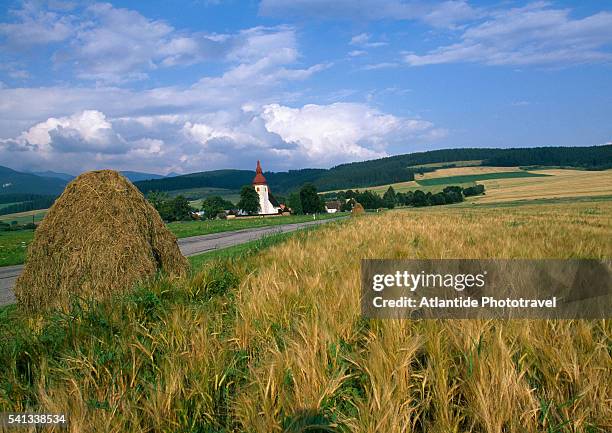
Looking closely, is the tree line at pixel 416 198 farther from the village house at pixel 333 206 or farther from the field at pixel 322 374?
the field at pixel 322 374

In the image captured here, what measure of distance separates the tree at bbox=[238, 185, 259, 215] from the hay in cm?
9881

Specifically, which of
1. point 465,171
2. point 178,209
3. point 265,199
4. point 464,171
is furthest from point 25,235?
point 464,171

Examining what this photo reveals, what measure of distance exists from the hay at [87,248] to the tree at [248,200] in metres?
98.8

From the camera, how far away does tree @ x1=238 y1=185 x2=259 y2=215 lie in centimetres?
10550

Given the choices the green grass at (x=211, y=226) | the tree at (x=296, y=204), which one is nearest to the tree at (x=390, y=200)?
the tree at (x=296, y=204)

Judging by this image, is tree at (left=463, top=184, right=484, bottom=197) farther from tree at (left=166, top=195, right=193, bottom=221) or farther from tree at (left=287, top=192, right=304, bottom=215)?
tree at (left=166, top=195, right=193, bottom=221)

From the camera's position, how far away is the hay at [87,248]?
650 centimetres

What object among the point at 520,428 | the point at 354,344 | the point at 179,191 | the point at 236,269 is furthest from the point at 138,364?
the point at 179,191

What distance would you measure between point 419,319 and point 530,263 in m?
1.70

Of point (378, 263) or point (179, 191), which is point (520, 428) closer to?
point (378, 263)

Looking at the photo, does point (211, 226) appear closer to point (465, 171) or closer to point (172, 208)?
point (172, 208)

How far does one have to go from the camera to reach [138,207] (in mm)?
7500

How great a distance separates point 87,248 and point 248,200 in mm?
100064

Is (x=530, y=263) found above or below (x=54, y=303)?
above
